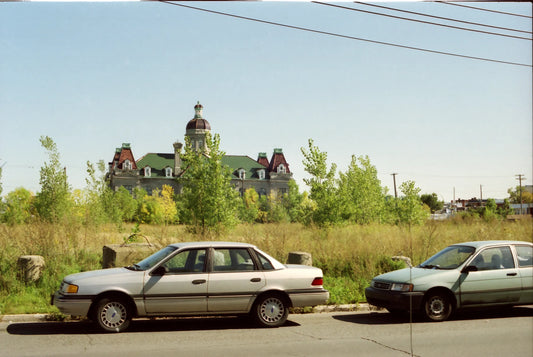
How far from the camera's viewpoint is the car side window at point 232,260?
9445 mm

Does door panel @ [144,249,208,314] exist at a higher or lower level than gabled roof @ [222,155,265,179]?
lower

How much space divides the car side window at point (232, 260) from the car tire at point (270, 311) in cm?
60

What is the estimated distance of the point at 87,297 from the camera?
870cm

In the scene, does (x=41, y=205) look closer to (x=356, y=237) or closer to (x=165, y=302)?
(x=356, y=237)

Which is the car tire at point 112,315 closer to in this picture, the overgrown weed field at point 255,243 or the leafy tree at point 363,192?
the overgrown weed field at point 255,243

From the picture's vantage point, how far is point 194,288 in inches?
360

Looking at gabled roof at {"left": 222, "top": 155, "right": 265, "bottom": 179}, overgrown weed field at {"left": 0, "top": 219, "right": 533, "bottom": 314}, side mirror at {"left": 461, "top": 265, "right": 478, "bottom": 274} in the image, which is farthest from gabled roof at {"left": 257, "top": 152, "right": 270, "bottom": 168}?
side mirror at {"left": 461, "top": 265, "right": 478, "bottom": 274}

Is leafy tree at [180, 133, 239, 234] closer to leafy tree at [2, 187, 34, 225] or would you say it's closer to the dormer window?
leafy tree at [2, 187, 34, 225]

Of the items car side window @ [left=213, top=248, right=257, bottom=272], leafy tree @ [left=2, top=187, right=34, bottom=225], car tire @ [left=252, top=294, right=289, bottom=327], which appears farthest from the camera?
leafy tree @ [left=2, top=187, right=34, bottom=225]

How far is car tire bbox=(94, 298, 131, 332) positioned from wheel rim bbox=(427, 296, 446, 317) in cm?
530

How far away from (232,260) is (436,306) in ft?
12.5

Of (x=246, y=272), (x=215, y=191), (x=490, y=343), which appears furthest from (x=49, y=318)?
(x=215, y=191)

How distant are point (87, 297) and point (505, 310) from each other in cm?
821

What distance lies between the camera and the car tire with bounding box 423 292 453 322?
9.78m
